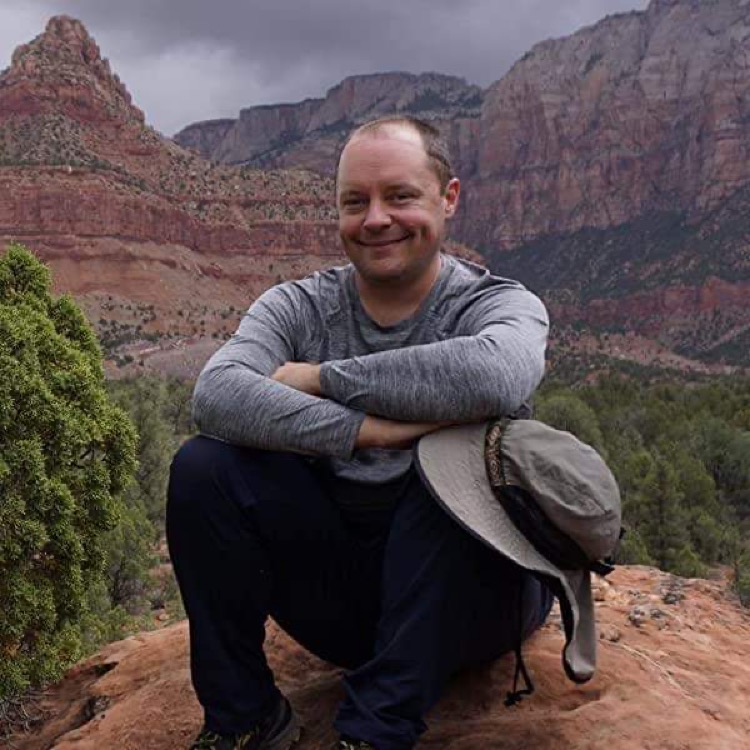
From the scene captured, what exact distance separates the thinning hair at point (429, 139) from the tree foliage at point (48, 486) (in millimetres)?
2172

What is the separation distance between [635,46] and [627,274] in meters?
52.7

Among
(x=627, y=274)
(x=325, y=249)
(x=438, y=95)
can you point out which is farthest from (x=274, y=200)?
(x=438, y=95)

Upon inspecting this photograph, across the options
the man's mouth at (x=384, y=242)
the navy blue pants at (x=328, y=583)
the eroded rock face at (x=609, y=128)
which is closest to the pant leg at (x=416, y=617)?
the navy blue pants at (x=328, y=583)

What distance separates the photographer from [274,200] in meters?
79.0

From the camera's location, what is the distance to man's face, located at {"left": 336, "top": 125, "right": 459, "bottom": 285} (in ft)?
8.68

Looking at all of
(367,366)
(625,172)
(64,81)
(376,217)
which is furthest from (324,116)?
(367,366)

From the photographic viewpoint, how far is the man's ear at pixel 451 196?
9.19ft

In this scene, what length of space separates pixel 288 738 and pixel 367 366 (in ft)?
3.91

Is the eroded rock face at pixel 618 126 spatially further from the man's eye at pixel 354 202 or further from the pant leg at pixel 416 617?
the pant leg at pixel 416 617

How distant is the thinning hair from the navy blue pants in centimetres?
100

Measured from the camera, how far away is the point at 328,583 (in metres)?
2.60

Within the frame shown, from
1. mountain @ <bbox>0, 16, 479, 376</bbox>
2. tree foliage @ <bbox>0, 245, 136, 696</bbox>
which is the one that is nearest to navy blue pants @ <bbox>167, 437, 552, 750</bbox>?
tree foliage @ <bbox>0, 245, 136, 696</bbox>

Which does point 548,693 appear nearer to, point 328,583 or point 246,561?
point 328,583

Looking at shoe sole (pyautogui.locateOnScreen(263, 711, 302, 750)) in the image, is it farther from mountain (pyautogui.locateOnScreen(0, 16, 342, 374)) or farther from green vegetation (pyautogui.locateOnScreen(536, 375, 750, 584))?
mountain (pyautogui.locateOnScreen(0, 16, 342, 374))
